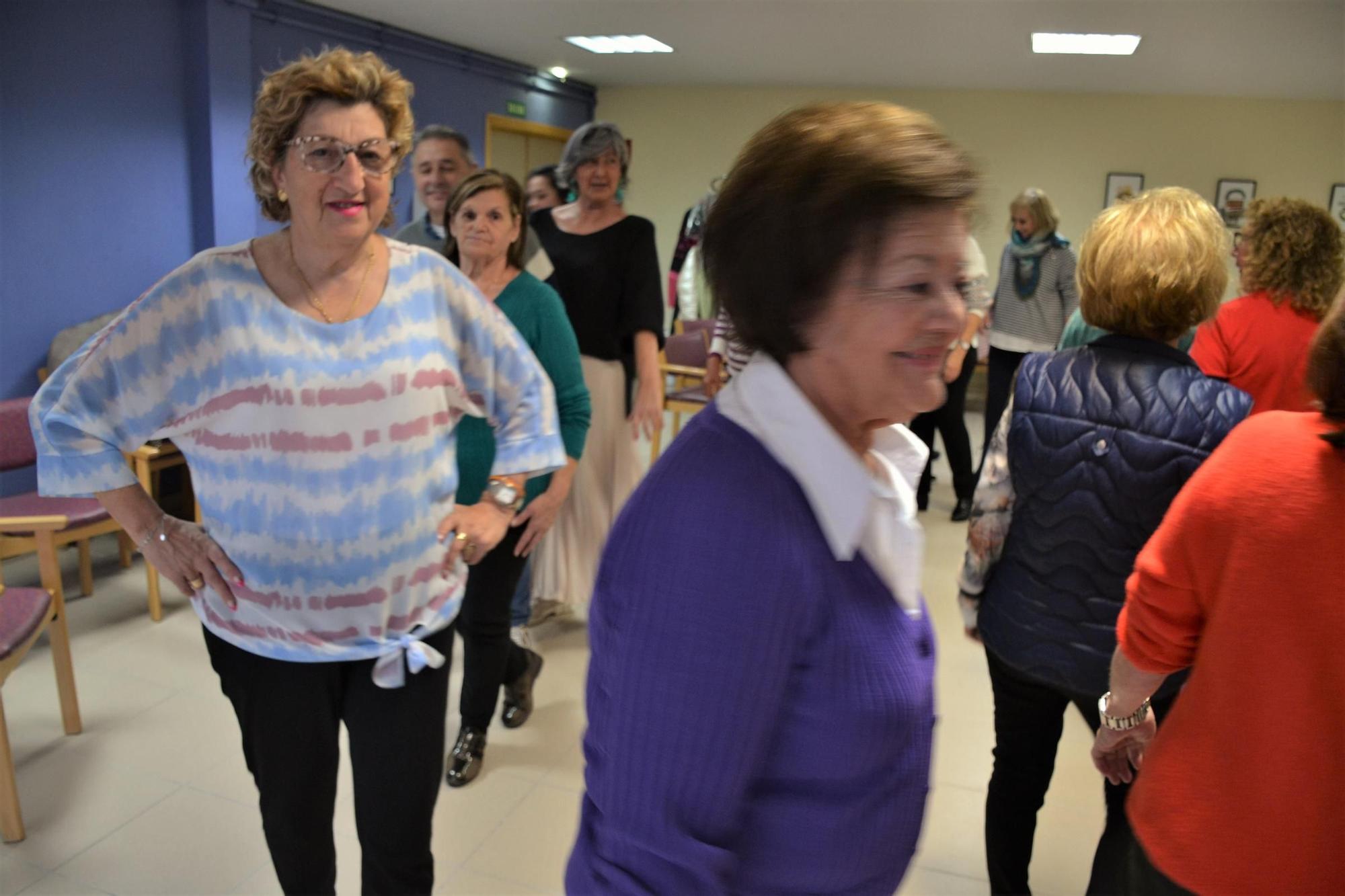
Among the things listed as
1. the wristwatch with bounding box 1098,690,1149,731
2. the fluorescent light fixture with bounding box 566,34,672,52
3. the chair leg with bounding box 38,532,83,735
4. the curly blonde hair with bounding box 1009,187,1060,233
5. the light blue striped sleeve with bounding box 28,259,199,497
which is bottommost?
the chair leg with bounding box 38,532,83,735

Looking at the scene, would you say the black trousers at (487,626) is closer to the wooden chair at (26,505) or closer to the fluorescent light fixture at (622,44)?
the wooden chair at (26,505)

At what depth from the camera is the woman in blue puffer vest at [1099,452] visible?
152cm

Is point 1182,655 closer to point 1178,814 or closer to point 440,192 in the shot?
point 1178,814

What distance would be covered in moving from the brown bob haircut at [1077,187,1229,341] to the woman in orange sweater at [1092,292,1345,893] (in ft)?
1.93

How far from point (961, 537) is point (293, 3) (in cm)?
519

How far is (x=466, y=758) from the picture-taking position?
2592 millimetres

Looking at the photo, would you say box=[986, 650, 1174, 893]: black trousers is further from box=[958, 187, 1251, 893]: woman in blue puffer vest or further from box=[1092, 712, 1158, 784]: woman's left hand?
box=[1092, 712, 1158, 784]: woman's left hand

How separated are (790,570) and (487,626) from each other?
1.86 meters

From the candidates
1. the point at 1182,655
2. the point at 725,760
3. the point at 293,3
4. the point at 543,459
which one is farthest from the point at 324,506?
the point at 293,3

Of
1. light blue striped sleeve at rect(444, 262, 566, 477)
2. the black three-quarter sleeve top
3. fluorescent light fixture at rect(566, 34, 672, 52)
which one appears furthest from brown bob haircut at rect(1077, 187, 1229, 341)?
fluorescent light fixture at rect(566, 34, 672, 52)

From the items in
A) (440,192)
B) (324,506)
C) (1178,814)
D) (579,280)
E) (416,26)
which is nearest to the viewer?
(1178,814)

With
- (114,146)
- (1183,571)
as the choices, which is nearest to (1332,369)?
(1183,571)

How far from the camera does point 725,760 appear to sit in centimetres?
74

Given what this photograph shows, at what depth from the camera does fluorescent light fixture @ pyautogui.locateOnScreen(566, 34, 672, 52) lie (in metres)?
7.26
